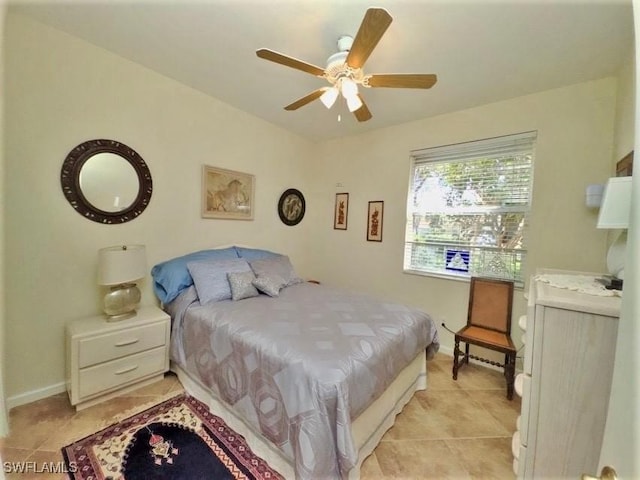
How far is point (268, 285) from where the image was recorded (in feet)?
8.09

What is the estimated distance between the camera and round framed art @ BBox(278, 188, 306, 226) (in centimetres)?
363

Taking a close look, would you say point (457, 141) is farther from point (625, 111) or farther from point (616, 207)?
point (616, 207)

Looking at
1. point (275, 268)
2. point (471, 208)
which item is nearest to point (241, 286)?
point (275, 268)

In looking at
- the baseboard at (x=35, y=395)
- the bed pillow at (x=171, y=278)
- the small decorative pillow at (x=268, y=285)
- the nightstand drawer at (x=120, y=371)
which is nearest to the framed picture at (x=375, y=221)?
the small decorative pillow at (x=268, y=285)

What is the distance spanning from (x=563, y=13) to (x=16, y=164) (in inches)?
141

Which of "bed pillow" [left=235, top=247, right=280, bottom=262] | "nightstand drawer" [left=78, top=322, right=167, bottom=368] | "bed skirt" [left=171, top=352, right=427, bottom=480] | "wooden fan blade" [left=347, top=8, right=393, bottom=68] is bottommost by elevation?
"bed skirt" [left=171, top=352, right=427, bottom=480]

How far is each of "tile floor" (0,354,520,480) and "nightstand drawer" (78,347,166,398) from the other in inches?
5.3

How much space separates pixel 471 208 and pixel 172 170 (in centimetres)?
306

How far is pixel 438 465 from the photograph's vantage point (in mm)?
1510

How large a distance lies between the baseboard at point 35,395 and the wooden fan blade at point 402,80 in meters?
3.20

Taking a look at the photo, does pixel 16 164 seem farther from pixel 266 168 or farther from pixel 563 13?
pixel 563 13

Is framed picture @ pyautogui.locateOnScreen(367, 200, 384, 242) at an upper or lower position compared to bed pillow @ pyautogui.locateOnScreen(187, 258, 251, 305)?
upper

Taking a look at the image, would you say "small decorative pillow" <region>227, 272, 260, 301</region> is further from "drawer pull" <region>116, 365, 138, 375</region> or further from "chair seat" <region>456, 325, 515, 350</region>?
"chair seat" <region>456, 325, 515, 350</region>

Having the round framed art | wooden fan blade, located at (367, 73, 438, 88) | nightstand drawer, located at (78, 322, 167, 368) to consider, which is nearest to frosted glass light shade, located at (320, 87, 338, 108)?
wooden fan blade, located at (367, 73, 438, 88)
